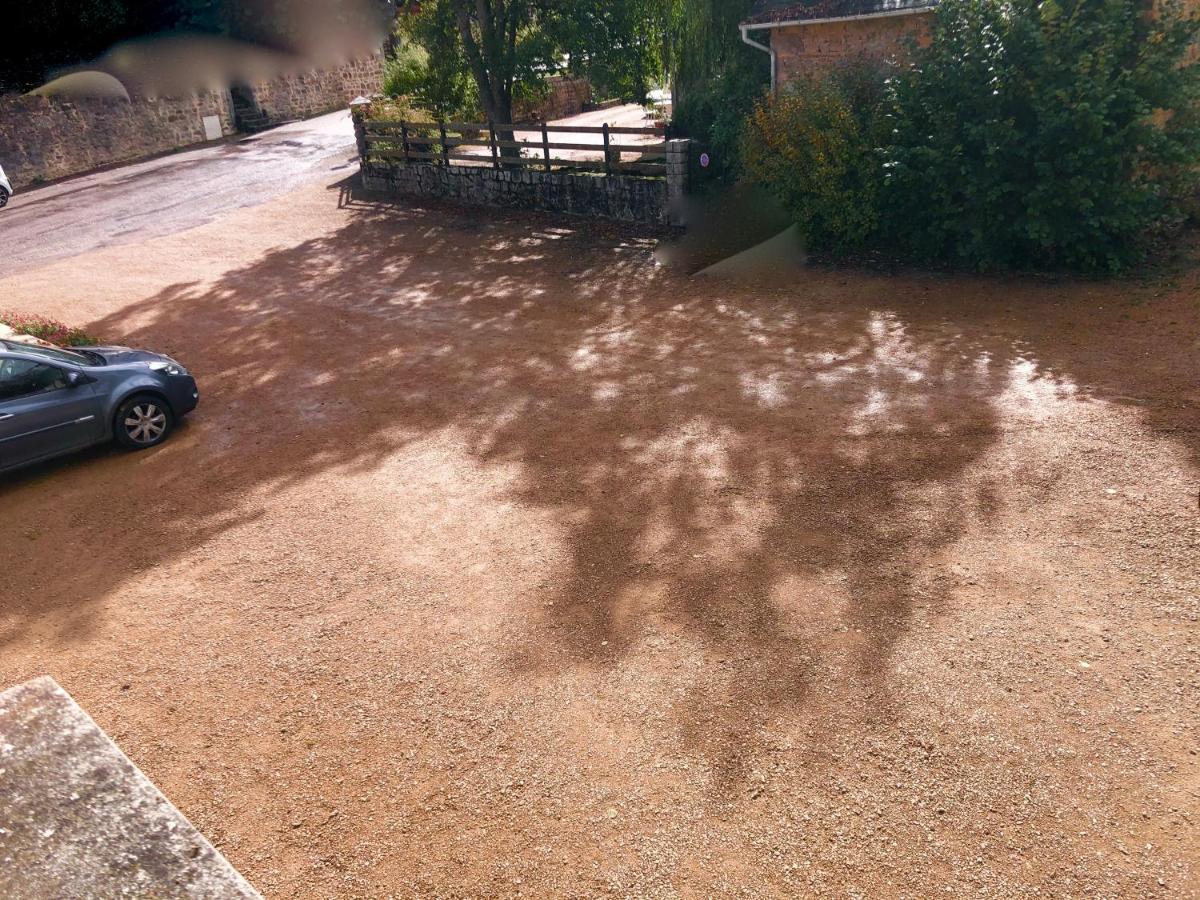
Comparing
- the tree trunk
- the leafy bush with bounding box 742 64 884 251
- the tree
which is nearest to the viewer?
the leafy bush with bounding box 742 64 884 251

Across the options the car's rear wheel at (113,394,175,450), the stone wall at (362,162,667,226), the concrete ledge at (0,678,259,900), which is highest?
the stone wall at (362,162,667,226)

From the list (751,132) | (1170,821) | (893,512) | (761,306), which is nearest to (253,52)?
(751,132)

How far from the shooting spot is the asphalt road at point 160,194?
18859 mm

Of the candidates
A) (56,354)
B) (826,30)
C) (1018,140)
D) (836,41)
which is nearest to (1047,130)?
(1018,140)

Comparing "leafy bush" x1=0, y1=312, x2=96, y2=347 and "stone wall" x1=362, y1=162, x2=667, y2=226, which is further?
"stone wall" x1=362, y1=162, x2=667, y2=226

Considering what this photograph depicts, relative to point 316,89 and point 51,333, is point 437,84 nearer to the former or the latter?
point 316,89

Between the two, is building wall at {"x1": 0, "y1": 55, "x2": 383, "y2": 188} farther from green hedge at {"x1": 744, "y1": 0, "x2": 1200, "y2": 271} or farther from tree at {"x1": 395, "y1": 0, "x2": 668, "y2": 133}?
green hedge at {"x1": 744, "y1": 0, "x2": 1200, "y2": 271}

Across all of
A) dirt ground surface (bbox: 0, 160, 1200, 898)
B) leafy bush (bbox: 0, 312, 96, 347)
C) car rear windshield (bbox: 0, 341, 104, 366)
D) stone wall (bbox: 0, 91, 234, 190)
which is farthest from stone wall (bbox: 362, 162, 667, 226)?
stone wall (bbox: 0, 91, 234, 190)

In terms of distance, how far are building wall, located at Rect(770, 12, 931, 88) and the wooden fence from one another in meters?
2.79

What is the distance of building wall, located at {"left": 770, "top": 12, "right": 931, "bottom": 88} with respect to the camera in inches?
584

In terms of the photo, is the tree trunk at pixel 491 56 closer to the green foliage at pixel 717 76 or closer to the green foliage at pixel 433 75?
the green foliage at pixel 433 75

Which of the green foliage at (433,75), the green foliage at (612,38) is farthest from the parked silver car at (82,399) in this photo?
the green foliage at (433,75)

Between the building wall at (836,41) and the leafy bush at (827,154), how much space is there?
3.06 feet

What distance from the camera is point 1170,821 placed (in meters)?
4.23
